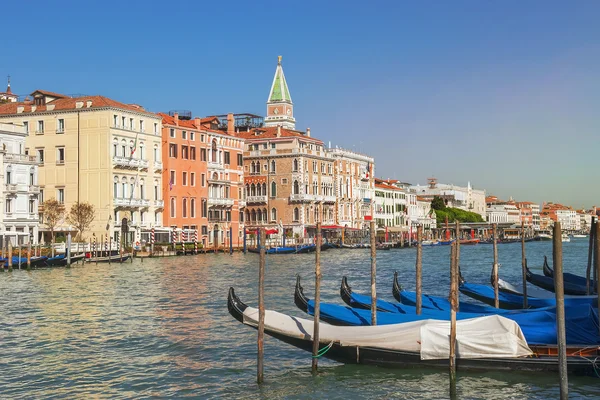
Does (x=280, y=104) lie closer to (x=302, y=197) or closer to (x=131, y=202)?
(x=302, y=197)

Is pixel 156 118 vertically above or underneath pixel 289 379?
above

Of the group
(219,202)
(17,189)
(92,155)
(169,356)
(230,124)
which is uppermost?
(230,124)

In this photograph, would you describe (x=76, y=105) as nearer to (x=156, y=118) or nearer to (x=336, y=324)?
(x=156, y=118)

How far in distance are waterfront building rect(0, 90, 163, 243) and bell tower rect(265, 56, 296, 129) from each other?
75.9 ft

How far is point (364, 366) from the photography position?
32.4 feet

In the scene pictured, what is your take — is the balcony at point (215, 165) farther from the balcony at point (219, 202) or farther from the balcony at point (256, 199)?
the balcony at point (256, 199)

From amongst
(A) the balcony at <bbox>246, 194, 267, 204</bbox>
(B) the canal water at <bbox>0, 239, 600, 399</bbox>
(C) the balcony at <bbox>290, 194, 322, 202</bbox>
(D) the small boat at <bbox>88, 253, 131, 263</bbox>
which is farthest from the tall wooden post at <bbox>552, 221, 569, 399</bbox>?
(A) the balcony at <bbox>246, 194, 267, 204</bbox>

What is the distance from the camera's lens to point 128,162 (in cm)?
3816

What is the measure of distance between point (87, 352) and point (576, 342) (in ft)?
21.4

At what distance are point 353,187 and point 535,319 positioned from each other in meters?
51.1

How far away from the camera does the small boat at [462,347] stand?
30.5 feet

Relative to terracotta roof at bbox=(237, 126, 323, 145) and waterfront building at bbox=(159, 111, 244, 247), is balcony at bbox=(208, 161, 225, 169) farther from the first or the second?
terracotta roof at bbox=(237, 126, 323, 145)

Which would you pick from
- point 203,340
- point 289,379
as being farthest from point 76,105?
point 289,379

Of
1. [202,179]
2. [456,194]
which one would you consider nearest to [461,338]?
[202,179]
